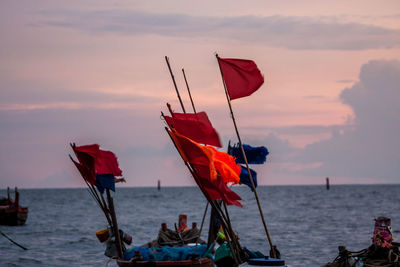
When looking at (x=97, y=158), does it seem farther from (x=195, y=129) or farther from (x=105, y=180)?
(x=195, y=129)

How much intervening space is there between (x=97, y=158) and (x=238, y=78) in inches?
203

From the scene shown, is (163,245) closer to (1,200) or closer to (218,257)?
(218,257)

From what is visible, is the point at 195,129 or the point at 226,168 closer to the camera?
the point at 226,168

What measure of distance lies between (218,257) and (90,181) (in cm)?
485

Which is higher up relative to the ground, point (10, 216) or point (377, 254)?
point (377, 254)

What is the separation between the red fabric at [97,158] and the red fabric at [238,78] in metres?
4.49

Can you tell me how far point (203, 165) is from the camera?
18391 millimetres

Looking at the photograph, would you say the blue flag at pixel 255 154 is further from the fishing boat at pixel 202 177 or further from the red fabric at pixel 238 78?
the red fabric at pixel 238 78

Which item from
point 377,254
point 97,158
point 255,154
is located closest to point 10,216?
point 97,158

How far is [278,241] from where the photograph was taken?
4600cm

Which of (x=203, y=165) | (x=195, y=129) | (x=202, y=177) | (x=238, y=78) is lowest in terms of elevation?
(x=202, y=177)

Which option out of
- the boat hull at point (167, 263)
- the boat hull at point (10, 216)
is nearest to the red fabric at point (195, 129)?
the boat hull at point (167, 263)

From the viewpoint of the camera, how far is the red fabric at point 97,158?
20906 mm

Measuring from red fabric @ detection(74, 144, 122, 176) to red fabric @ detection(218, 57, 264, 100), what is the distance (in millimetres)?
4494
